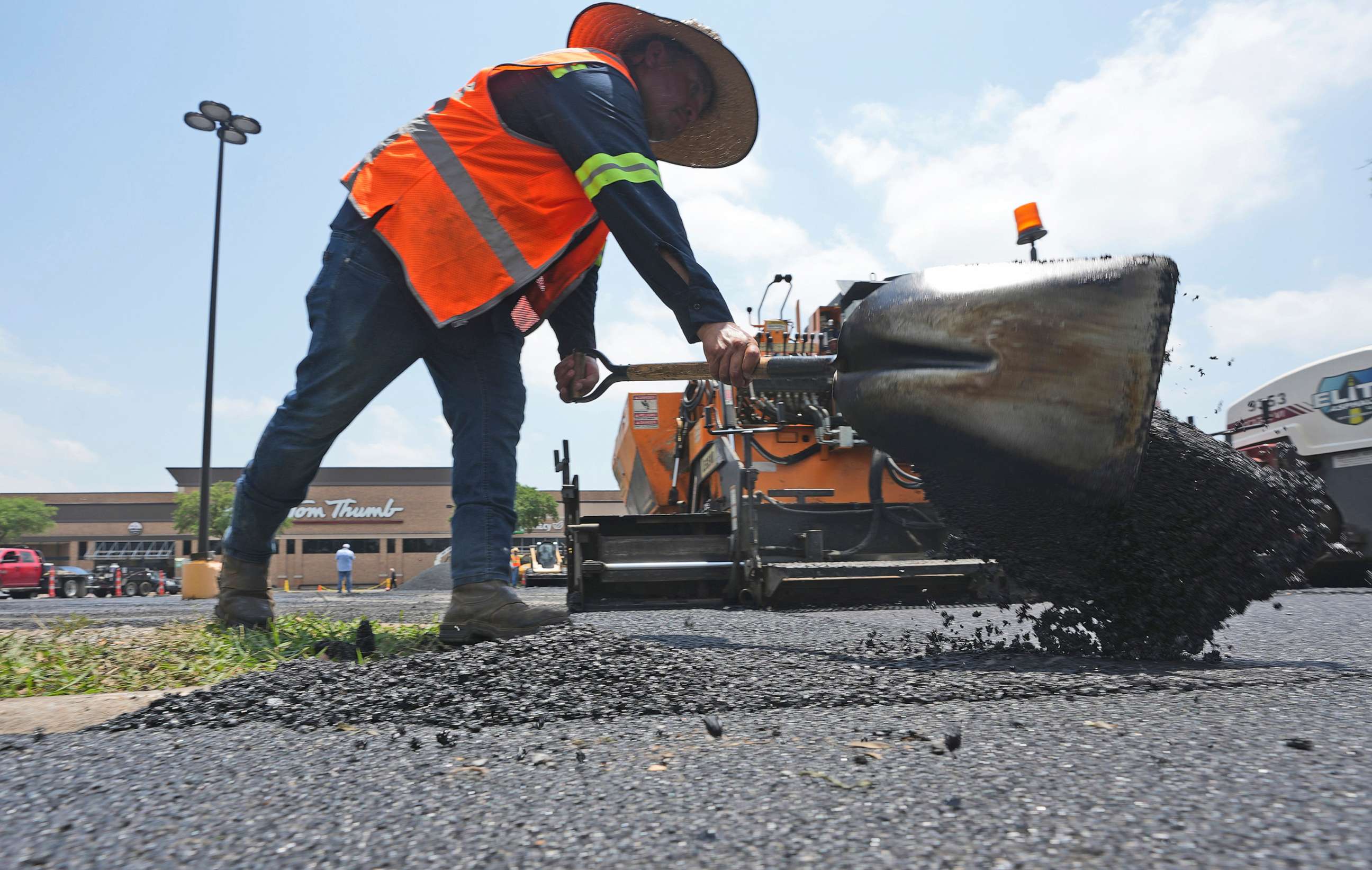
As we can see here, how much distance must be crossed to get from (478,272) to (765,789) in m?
1.74

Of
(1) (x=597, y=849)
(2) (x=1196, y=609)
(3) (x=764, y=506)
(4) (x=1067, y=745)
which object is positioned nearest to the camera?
(1) (x=597, y=849)

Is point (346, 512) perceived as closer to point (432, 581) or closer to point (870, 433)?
point (432, 581)

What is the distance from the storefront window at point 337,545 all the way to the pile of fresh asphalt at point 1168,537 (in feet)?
181

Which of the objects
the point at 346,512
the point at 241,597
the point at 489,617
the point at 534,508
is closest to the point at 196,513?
the point at 346,512

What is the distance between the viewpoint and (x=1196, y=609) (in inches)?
91.5

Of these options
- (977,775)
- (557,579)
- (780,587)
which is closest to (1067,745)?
(977,775)

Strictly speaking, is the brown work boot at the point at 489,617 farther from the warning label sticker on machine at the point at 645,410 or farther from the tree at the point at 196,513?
the tree at the point at 196,513

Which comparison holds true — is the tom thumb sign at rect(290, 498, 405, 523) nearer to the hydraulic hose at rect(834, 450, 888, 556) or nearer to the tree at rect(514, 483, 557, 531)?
the tree at rect(514, 483, 557, 531)

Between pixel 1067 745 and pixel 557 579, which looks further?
pixel 557 579

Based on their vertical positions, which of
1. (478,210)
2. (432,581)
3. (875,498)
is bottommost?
(432,581)

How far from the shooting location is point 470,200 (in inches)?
97.4

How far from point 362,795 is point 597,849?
385 mm

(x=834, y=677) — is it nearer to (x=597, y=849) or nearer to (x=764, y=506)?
(x=597, y=849)

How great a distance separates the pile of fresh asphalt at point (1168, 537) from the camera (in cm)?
230
